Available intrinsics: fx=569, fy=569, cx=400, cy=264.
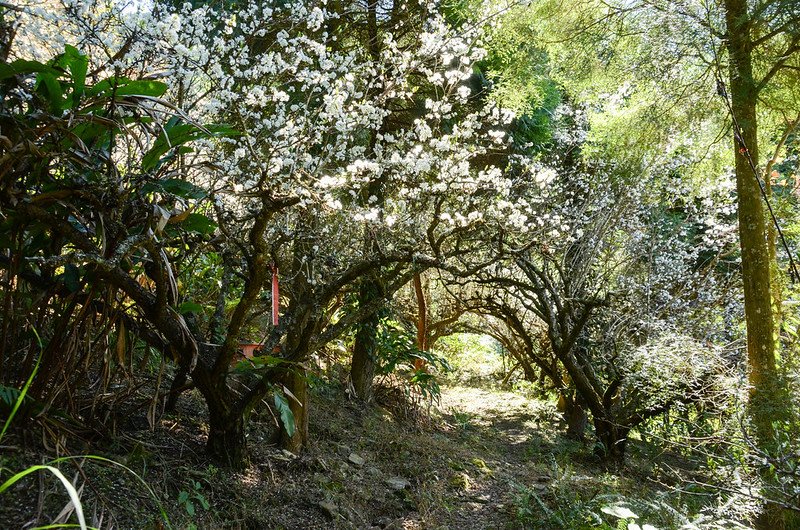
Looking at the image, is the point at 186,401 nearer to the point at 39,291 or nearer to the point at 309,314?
the point at 309,314

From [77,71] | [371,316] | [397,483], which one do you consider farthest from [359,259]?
[77,71]

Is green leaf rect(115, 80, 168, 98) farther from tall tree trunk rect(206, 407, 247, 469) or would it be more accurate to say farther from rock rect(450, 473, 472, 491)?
rock rect(450, 473, 472, 491)

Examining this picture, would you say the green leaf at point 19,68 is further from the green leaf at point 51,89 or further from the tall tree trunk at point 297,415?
the tall tree trunk at point 297,415

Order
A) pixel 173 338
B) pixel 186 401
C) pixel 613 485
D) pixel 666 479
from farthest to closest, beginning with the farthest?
pixel 666 479 < pixel 613 485 < pixel 186 401 < pixel 173 338

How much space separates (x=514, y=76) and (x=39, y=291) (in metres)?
5.78

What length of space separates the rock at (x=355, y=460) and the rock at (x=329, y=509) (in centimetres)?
109

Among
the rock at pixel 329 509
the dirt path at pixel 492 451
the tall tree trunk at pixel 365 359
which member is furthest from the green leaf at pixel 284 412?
the tall tree trunk at pixel 365 359

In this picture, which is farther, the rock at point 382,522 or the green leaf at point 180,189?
the rock at point 382,522

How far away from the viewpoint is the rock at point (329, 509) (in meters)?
3.63

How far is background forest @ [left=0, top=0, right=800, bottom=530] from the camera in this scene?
8.23 feet

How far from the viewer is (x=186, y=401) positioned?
418cm

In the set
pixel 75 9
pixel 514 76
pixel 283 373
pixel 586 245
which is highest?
pixel 514 76

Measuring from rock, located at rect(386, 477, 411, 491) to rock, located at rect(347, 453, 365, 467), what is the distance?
0.28m

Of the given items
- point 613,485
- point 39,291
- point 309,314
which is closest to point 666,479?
point 613,485
